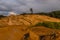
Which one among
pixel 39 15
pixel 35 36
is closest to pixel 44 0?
pixel 39 15

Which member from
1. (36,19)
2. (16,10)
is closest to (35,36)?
(36,19)

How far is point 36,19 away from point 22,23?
0.97 feet

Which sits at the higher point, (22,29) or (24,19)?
(24,19)

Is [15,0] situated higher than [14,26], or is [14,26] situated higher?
[15,0]

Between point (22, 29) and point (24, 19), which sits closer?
point (22, 29)

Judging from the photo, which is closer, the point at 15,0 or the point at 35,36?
the point at 35,36

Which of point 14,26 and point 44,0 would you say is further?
point 44,0

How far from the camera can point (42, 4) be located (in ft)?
10.7

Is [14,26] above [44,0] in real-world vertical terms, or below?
below

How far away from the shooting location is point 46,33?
9.67 feet

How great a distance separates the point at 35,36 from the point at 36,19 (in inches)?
15.8

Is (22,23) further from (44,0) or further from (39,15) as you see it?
(44,0)

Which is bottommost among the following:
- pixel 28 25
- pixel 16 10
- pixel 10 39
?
pixel 10 39

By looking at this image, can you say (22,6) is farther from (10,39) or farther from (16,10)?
(10,39)
